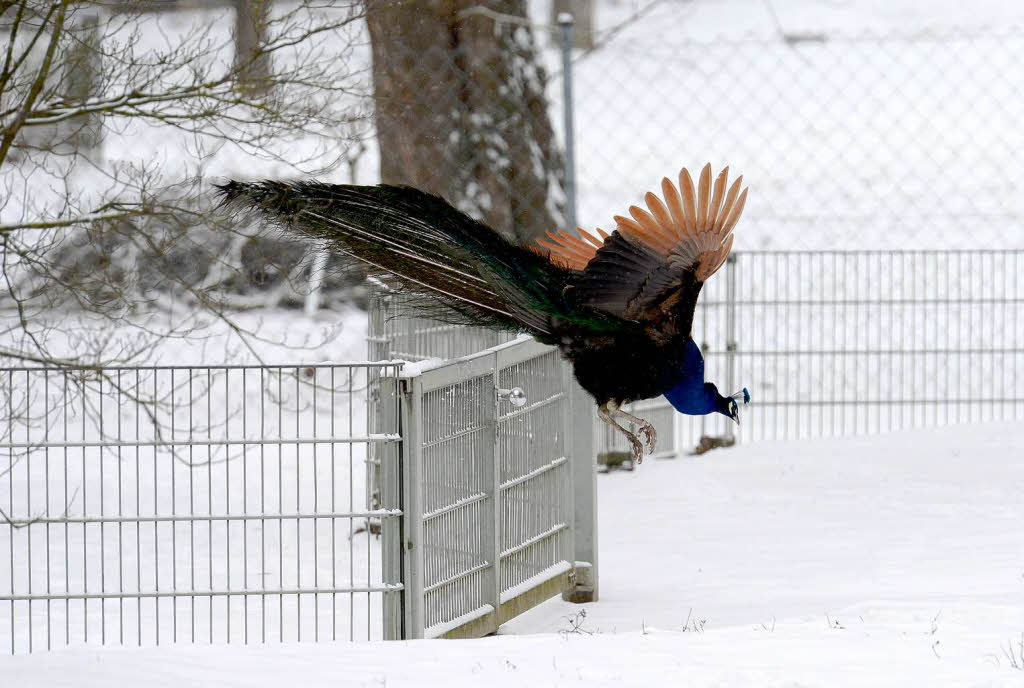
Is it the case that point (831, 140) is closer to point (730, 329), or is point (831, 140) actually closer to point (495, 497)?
point (730, 329)

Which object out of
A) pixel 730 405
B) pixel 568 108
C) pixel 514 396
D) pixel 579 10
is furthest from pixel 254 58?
pixel 579 10

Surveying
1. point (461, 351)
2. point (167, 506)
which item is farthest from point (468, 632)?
point (167, 506)

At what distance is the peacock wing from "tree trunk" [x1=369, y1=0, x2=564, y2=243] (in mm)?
5435

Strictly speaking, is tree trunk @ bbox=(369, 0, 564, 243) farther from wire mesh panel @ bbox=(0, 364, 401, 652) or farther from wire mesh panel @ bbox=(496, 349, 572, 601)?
wire mesh panel @ bbox=(496, 349, 572, 601)

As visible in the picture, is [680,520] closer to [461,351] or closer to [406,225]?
[461,351]

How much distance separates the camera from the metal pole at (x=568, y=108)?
28.8ft

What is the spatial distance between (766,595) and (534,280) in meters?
2.01

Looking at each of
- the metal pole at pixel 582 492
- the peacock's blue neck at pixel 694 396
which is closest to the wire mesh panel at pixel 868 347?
the metal pole at pixel 582 492

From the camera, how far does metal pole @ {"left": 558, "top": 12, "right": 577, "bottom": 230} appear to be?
877 centimetres

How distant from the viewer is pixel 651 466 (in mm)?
8867

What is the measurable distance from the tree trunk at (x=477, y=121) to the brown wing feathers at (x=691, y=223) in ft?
18.7

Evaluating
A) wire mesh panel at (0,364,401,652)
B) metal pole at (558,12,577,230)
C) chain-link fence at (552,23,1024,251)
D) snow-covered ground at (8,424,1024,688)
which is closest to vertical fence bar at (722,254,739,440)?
snow-covered ground at (8,424,1024,688)

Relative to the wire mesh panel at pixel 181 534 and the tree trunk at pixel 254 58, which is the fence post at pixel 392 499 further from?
the tree trunk at pixel 254 58

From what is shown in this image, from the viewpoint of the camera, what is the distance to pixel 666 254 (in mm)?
4695
